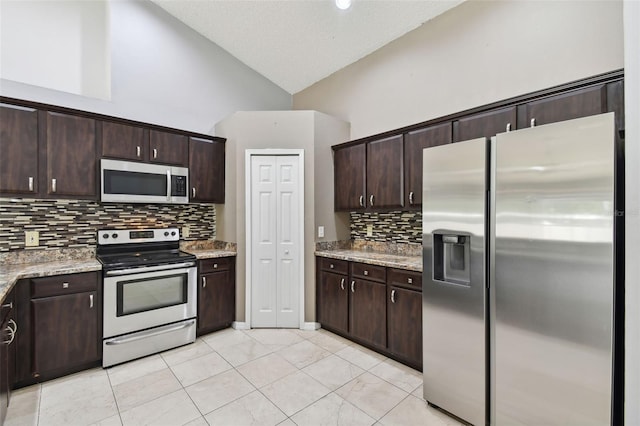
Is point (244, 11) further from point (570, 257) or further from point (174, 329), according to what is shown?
point (570, 257)

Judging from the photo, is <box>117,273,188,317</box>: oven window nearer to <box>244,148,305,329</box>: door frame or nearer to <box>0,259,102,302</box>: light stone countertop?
<box>0,259,102,302</box>: light stone countertop

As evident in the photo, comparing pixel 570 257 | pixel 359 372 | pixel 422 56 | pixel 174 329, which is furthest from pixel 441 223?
pixel 174 329

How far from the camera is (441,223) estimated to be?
2.10m

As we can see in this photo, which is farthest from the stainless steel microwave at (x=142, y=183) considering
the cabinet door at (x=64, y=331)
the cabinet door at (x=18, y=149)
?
the cabinet door at (x=64, y=331)

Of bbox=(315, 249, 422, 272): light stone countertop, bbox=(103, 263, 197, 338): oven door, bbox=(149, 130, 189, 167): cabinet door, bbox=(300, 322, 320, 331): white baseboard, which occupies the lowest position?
bbox=(300, 322, 320, 331): white baseboard

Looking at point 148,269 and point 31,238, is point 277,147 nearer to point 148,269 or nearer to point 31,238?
point 148,269

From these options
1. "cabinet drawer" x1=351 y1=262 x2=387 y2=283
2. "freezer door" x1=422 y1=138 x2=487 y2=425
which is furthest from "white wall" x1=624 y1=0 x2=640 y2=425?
"cabinet drawer" x1=351 y1=262 x2=387 y2=283

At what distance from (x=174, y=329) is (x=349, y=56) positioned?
3843mm

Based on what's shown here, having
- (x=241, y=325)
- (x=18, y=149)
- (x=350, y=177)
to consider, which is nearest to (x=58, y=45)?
(x=18, y=149)

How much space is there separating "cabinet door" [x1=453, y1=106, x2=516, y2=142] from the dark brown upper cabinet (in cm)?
342

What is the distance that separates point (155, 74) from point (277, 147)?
171 cm

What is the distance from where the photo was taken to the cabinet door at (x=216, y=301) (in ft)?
10.9

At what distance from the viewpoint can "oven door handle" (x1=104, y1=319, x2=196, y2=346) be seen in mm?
2680

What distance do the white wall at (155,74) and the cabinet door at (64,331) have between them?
198 cm
